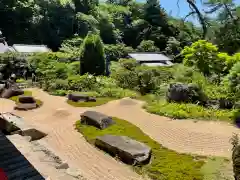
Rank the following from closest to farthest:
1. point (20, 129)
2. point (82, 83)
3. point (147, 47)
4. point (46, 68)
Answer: point (20, 129), point (82, 83), point (46, 68), point (147, 47)

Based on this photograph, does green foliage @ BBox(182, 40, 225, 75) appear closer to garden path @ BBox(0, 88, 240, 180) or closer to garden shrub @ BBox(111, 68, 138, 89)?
garden shrub @ BBox(111, 68, 138, 89)

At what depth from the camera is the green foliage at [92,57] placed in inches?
949

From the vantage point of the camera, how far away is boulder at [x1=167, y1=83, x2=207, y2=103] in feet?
47.8

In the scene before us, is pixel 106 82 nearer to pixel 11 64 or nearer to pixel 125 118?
pixel 11 64

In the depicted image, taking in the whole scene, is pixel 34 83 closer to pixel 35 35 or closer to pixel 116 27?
pixel 35 35

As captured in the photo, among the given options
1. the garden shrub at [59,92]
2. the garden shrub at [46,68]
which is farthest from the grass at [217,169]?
the garden shrub at [46,68]

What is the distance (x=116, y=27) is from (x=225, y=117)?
117 ft

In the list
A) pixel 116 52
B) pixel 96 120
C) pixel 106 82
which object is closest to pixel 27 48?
pixel 116 52

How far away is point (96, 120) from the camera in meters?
11.2

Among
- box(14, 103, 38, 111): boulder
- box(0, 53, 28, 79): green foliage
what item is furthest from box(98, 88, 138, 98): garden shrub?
box(0, 53, 28, 79): green foliage

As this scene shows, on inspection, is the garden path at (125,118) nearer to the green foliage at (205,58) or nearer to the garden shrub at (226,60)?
the garden shrub at (226,60)

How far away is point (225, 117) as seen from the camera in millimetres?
12453

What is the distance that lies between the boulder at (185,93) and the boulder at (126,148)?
19.7 feet

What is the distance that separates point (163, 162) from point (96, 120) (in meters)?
3.72
